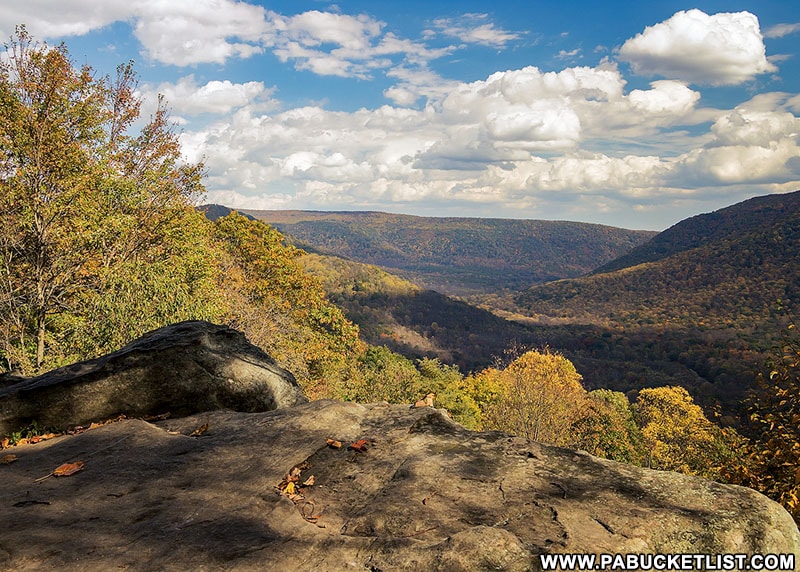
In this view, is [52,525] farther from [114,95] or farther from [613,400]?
[613,400]

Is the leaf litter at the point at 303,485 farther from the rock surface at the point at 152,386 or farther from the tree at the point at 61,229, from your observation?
the tree at the point at 61,229

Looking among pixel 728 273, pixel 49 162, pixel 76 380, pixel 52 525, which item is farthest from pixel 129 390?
pixel 728 273

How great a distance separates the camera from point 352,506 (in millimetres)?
5762

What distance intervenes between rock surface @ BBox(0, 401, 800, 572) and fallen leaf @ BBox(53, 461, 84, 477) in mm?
87

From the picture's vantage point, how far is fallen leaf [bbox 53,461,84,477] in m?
6.35

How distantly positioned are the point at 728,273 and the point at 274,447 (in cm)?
22948

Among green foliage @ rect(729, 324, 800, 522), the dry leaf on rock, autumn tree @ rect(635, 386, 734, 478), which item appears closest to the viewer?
the dry leaf on rock

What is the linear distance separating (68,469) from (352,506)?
382 cm

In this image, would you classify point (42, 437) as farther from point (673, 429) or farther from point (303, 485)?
point (673, 429)

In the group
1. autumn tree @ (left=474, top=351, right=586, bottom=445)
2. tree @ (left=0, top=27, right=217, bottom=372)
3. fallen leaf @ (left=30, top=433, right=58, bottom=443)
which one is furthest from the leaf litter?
autumn tree @ (left=474, top=351, right=586, bottom=445)

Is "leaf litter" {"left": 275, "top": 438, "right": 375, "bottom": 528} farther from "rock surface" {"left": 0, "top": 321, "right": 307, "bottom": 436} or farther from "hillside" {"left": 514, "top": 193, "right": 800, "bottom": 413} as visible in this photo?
"hillside" {"left": 514, "top": 193, "right": 800, "bottom": 413}

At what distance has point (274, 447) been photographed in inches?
282

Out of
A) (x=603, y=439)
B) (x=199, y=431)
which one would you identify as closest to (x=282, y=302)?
(x=199, y=431)

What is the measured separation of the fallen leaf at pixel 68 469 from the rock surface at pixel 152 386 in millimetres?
3384
